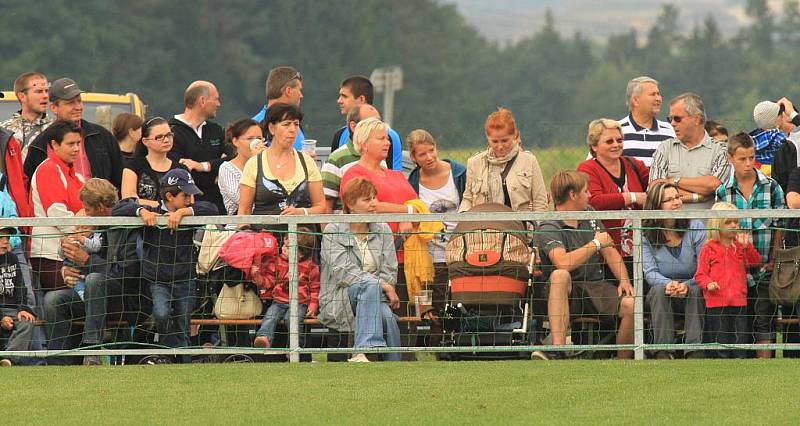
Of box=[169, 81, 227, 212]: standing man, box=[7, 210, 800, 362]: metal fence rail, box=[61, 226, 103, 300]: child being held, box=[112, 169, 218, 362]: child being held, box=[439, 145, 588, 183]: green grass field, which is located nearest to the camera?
box=[7, 210, 800, 362]: metal fence rail

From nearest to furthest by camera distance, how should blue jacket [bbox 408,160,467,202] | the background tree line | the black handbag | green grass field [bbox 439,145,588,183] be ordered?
the black handbag → blue jacket [bbox 408,160,467,202] → green grass field [bbox 439,145,588,183] → the background tree line

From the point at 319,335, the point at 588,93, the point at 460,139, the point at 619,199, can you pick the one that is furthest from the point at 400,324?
the point at 588,93

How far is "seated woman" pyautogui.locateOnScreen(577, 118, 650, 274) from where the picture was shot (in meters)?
13.3

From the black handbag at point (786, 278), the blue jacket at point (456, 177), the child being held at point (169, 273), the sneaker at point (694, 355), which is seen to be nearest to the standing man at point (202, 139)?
the child being held at point (169, 273)

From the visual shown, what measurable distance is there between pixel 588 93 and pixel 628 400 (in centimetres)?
10443

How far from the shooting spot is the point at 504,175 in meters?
→ 13.4

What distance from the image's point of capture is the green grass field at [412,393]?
9922 millimetres

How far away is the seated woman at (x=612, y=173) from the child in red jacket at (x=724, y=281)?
31.3 inches

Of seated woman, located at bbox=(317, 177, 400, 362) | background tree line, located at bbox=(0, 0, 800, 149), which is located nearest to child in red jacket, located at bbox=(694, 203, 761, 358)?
seated woman, located at bbox=(317, 177, 400, 362)

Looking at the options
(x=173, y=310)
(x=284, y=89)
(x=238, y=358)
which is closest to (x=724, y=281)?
(x=238, y=358)

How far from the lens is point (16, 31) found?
63719 mm

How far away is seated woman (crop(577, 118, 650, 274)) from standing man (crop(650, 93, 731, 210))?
189mm

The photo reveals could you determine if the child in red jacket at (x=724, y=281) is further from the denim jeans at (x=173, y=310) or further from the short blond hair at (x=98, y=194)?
the short blond hair at (x=98, y=194)

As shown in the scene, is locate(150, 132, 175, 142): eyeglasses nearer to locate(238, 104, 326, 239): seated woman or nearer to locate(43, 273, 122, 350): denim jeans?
locate(238, 104, 326, 239): seated woman
